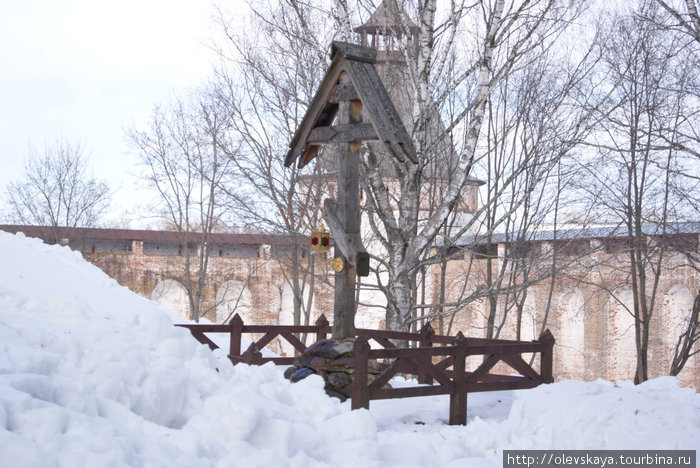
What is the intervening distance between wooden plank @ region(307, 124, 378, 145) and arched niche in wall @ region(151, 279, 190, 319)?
2028 centimetres

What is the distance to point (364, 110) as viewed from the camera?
7.80m

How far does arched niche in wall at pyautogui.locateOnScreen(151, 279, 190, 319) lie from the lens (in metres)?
27.4

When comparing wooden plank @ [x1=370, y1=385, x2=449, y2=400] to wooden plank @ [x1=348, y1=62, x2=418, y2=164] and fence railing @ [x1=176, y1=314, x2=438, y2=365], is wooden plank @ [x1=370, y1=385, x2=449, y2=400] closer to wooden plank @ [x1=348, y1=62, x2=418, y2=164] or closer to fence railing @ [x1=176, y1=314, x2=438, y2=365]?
fence railing @ [x1=176, y1=314, x2=438, y2=365]

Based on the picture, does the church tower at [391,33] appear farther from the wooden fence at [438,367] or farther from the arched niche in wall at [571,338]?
the arched niche in wall at [571,338]

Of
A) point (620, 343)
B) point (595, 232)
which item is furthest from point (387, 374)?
point (620, 343)

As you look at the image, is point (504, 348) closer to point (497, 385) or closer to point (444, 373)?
point (497, 385)

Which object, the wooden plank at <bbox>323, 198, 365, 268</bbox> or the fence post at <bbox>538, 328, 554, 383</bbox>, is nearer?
the wooden plank at <bbox>323, 198, 365, 268</bbox>

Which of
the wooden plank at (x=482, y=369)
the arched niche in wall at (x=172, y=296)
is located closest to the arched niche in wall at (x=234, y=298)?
the arched niche in wall at (x=172, y=296)

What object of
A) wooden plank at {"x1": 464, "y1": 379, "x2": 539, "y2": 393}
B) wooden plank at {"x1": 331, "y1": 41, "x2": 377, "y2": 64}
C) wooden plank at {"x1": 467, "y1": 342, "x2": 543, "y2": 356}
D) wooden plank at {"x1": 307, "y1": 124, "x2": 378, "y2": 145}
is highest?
wooden plank at {"x1": 331, "y1": 41, "x2": 377, "y2": 64}

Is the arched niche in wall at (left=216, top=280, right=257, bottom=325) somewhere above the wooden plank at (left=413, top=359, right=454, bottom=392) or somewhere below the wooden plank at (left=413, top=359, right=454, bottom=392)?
below

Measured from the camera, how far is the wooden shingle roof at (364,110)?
752cm

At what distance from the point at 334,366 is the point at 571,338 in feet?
60.9

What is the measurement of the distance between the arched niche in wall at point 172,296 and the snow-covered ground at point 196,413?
22.3 metres

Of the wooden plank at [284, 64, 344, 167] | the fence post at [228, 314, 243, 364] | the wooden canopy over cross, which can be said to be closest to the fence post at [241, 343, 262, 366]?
the fence post at [228, 314, 243, 364]
